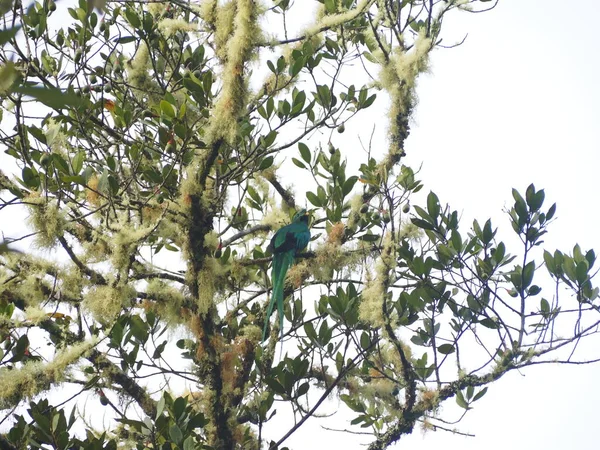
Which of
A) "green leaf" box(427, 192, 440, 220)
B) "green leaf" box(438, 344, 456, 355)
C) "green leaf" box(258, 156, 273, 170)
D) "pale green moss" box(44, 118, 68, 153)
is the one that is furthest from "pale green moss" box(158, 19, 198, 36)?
"green leaf" box(438, 344, 456, 355)

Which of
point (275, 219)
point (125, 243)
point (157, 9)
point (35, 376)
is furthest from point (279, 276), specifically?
point (157, 9)

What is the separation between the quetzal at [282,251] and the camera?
12.3 feet

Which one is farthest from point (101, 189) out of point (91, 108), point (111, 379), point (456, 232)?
point (456, 232)

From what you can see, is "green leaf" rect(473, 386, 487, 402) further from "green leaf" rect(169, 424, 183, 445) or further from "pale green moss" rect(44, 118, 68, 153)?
"pale green moss" rect(44, 118, 68, 153)

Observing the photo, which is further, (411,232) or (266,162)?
(411,232)

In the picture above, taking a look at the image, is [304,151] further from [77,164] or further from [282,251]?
[77,164]

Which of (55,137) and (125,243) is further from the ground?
(55,137)

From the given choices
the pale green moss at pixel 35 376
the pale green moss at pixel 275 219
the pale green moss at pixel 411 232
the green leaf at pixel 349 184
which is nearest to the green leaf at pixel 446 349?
the pale green moss at pixel 411 232

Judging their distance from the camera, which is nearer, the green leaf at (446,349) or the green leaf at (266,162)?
the green leaf at (446,349)

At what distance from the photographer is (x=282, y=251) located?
383 cm

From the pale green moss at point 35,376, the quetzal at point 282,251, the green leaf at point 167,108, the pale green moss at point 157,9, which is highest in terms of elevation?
the pale green moss at point 157,9

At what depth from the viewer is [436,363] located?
3285 mm

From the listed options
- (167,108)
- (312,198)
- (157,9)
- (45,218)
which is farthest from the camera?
(157,9)

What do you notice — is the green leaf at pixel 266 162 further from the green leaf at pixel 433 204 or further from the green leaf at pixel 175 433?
the green leaf at pixel 175 433
